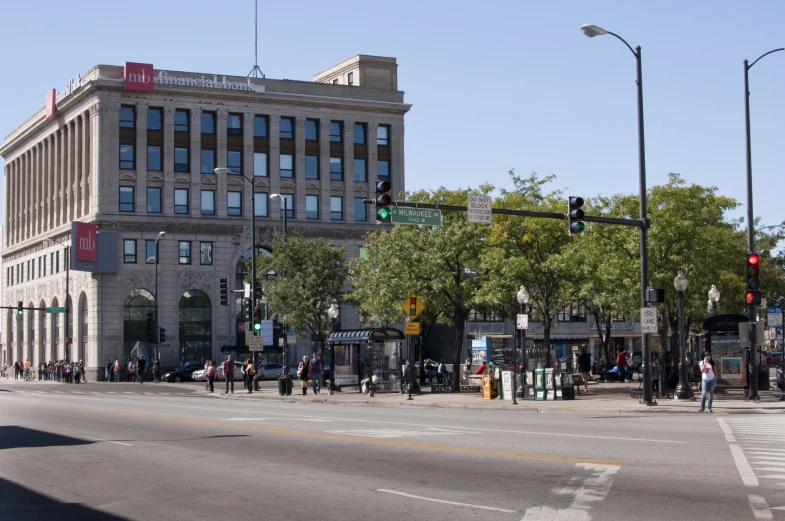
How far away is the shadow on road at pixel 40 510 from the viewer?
11172mm

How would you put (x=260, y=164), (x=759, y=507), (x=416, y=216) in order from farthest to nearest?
(x=260, y=164), (x=416, y=216), (x=759, y=507)

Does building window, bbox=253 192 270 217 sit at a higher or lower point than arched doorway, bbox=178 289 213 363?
higher

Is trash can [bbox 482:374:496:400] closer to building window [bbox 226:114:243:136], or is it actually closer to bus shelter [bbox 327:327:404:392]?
bus shelter [bbox 327:327:404:392]

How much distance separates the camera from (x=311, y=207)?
86.6 m

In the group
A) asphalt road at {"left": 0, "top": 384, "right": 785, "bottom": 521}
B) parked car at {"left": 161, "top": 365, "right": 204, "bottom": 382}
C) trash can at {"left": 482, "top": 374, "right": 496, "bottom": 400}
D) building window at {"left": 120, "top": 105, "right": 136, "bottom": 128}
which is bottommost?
parked car at {"left": 161, "top": 365, "right": 204, "bottom": 382}

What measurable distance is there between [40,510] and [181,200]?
7218 centimetres

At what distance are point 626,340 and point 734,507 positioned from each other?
88723 mm

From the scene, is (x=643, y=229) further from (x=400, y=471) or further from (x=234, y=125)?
(x=234, y=125)

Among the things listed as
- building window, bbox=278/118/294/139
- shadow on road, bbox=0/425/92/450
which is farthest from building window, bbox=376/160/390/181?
shadow on road, bbox=0/425/92/450

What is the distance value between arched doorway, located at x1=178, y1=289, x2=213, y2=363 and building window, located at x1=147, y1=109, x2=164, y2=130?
13.8 meters

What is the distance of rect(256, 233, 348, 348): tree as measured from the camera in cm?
5519

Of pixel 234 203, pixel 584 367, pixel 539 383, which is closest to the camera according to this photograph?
pixel 539 383

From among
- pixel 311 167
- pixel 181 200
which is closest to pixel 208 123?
pixel 181 200

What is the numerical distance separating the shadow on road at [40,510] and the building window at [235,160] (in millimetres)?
72154
